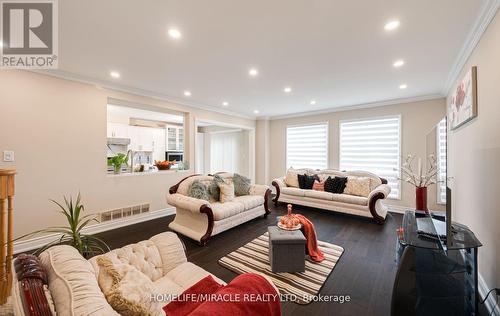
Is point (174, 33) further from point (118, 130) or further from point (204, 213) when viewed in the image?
point (118, 130)

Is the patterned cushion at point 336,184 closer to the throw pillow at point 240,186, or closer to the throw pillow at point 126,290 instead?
the throw pillow at point 240,186

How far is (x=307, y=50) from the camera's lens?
2434 mm

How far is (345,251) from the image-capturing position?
2803 mm

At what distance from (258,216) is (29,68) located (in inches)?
165

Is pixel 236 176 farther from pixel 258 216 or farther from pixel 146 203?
pixel 146 203

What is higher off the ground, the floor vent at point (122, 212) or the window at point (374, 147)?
the window at point (374, 147)

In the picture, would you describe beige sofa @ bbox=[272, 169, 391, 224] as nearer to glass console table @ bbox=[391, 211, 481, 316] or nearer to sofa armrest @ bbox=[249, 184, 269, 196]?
sofa armrest @ bbox=[249, 184, 269, 196]

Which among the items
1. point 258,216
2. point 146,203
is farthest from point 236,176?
point 146,203

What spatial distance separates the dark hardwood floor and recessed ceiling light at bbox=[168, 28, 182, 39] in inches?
102

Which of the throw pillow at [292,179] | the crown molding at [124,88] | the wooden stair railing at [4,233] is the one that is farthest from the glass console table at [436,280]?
the crown molding at [124,88]

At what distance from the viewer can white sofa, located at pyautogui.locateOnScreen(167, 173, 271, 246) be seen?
3.00m

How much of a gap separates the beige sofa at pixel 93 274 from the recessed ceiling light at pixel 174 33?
196cm

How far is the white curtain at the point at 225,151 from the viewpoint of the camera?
25.2ft

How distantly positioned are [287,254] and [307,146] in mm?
4198
